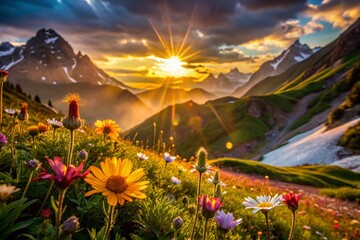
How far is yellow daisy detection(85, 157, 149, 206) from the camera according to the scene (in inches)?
79.2

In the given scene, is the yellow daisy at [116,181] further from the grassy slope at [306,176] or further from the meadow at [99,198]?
the grassy slope at [306,176]

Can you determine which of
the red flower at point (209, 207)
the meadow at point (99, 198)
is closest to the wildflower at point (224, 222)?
the meadow at point (99, 198)

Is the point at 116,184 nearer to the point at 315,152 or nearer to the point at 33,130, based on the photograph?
the point at 33,130

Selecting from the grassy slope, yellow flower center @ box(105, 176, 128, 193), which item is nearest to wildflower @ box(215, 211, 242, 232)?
yellow flower center @ box(105, 176, 128, 193)

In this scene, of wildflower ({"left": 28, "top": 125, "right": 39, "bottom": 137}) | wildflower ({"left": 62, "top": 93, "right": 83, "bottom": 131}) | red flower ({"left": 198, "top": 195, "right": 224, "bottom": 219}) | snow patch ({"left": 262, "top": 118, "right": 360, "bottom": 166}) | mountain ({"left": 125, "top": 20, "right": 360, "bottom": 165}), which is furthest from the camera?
mountain ({"left": 125, "top": 20, "right": 360, "bottom": 165})

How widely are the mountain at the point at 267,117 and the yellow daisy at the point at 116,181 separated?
67.0 m

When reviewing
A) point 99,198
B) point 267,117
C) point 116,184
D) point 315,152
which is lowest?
point 267,117

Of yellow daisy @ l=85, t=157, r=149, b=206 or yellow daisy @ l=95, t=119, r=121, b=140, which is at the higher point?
yellow daisy @ l=85, t=157, r=149, b=206

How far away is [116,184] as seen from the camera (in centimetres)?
209

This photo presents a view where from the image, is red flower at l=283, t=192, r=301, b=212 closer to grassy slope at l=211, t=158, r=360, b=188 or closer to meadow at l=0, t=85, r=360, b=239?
meadow at l=0, t=85, r=360, b=239

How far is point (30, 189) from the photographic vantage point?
358 cm

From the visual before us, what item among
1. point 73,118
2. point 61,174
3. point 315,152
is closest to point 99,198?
point 73,118

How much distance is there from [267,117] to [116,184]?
10643cm

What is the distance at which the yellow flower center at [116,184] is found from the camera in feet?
6.76
